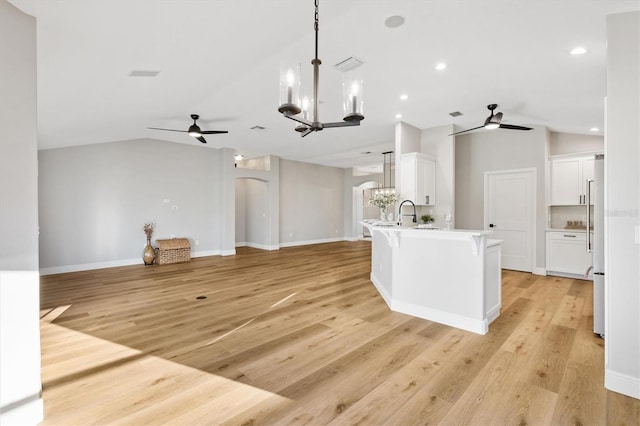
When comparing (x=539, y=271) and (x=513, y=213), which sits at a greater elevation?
(x=513, y=213)

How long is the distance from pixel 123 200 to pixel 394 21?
6954 mm

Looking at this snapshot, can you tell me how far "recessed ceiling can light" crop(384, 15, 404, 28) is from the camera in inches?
114

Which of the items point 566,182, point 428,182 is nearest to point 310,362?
point 428,182

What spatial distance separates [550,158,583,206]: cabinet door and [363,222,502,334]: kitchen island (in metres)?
3.78

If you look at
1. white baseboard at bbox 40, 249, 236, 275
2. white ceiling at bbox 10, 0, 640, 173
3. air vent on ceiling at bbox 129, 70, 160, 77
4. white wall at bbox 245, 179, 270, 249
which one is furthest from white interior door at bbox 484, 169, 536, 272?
white baseboard at bbox 40, 249, 236, 275

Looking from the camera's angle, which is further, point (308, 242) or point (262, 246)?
point (308, 242)

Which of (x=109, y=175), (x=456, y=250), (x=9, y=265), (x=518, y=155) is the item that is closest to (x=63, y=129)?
(x=109, y=175)

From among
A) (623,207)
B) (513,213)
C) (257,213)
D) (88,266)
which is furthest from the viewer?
(257,213)

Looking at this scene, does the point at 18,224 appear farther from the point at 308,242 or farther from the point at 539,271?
the point at 308,242

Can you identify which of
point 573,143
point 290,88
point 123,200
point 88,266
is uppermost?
point 573,143

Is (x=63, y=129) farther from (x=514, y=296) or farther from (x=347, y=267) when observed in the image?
(x=514, y=296)

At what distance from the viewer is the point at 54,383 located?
2.31 metres

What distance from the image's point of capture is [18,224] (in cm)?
184

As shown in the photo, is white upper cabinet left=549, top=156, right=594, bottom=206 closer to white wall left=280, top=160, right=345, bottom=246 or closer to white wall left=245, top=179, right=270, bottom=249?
white wall left=280, top=160, right=345, bottom=246
